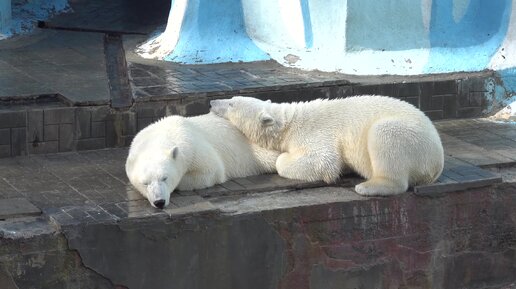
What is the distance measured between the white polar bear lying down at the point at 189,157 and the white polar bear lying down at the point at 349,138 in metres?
0.10

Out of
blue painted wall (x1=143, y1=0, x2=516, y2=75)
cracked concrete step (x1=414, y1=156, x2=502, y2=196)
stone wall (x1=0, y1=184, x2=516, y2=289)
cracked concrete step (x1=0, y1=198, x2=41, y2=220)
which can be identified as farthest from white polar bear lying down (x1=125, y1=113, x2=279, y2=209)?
blue painted wall (x1=143, y1=0, x2=516, y2=75)

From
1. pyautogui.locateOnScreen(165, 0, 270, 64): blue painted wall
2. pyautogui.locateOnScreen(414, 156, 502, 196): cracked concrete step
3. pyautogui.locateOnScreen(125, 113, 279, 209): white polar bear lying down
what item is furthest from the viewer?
pyautogui.locateOnScreen(165, 0, 270, 64): blue painted wall

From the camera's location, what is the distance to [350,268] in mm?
6422

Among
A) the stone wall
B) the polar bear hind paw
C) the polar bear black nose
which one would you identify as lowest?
the stone wall

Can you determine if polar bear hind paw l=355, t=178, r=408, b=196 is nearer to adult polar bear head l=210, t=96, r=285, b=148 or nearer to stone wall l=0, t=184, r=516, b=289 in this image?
stone wall l=0, t=184, r=516, b=289

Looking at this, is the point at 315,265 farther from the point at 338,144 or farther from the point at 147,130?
the point at 147,130

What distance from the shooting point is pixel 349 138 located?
6.53 metres

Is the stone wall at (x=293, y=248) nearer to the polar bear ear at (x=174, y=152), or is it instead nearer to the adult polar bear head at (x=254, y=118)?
the polar bear ear at (x=174, y=152)

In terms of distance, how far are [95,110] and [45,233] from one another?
1.71 metres

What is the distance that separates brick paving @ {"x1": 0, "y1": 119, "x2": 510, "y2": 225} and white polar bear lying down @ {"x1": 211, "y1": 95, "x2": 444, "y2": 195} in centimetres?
12

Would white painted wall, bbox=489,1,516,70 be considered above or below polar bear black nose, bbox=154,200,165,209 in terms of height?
above

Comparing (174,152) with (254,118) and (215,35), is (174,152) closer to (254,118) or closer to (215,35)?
(254,118)

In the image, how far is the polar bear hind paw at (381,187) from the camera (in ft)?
20.8

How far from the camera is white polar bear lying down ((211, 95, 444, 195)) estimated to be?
6.34m
